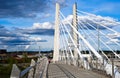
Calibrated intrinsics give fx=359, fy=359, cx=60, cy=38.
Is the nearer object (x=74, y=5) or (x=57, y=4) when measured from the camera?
(x=74, y=5)

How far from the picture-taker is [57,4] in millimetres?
54438

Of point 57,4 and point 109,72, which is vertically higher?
point 57,4

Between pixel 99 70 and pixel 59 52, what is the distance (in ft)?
105

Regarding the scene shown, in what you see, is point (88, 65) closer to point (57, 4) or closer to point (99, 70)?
point (99, 70)

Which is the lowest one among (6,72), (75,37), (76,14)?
(6,72)

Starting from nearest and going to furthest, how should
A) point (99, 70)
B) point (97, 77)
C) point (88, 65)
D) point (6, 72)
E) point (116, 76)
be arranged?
point (116, 76)
point (97, 77)
point (99, 70)
point (88, 65)
point (6, 72)

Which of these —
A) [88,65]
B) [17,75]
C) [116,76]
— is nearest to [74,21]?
[88,65]

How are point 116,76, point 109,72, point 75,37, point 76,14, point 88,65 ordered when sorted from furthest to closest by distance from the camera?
point 76,14 < point 75,37 < point 88,65 < point 109,72 < point 116,76

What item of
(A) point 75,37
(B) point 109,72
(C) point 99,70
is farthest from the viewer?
(A) point 75,37

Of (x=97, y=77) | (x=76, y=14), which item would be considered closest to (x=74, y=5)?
(x=76, y=14)

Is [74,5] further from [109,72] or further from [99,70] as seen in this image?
[109,72]

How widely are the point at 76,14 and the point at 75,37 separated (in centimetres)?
371

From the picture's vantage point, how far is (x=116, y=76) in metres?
15.6

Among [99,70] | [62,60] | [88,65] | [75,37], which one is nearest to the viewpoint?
[99,70]
